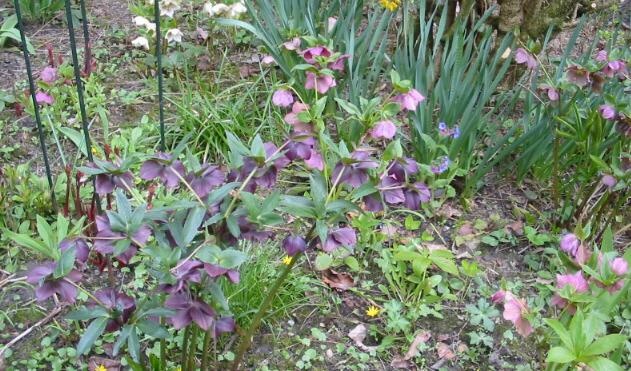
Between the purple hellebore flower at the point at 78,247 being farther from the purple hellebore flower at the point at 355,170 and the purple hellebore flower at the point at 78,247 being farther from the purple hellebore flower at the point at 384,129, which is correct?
the purple hellebore flower at the point at 384,129

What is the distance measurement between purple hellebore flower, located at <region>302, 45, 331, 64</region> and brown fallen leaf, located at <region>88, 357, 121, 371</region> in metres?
0.99

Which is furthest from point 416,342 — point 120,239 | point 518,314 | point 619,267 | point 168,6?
point 168,6

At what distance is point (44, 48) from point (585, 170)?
8.07 ft

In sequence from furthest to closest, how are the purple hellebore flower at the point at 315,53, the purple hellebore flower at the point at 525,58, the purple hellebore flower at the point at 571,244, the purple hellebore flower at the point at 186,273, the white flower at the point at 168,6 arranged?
the white flower at the point at 168,6, the purple hellebore flower at the point at 525,58, the purple hellebore flower at the point at 315,53, the purple hellebore flower at the point at 571,244, the purple hellebore flower at the point at 186,273

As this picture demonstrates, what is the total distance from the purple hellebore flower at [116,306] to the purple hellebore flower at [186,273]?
0.21m

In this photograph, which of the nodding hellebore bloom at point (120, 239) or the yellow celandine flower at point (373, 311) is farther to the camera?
the yellow celandine flower at point (373, 311)

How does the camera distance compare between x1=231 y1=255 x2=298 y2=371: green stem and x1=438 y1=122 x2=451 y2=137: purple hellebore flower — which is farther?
x1=438 y1=122 x2=451 y2=137: purple hellebore flower

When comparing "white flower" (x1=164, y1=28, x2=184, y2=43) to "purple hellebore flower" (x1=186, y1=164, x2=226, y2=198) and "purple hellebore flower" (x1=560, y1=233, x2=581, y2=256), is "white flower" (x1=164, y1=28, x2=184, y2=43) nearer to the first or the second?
"purple hellebore flower" (x1=186, y1=164, x2=226, y2=198)

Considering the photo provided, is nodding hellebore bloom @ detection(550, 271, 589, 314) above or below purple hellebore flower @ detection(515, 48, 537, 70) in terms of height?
below

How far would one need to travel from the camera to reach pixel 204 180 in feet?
4.63

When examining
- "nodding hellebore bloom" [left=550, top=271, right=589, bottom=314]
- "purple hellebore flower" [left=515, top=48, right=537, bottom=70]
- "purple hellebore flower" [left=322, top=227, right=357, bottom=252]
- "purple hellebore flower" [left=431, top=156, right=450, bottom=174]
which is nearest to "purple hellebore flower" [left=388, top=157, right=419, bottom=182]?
"purple hellebore flower" [left=322, top=227, right=357, bottom=252]

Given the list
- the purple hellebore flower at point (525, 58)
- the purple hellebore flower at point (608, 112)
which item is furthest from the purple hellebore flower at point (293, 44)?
the purple hellebore flower at point (608, 112)

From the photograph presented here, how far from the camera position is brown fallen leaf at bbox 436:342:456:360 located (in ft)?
6.60

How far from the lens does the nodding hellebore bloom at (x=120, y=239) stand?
1.31 m
